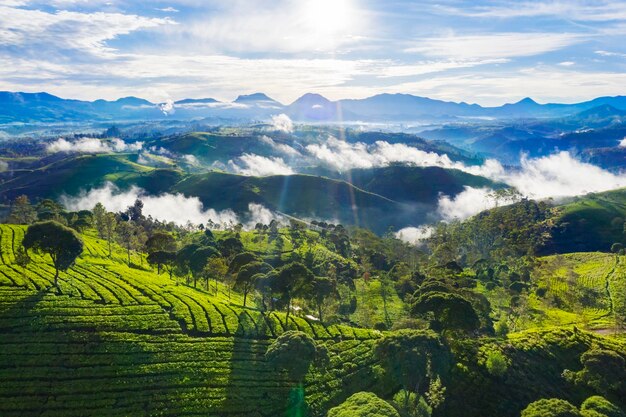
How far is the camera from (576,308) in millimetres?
120438

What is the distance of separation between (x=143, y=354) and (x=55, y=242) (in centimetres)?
3170

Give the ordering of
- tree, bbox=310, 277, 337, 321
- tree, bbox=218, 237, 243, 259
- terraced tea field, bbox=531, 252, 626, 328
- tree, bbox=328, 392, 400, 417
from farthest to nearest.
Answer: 1. tree, bbox=218, 237, 243, 259
2. terraced tea field, bbox=531, 252, 626, 328
3. tree, bbox=310, 277, 337, 321
4. tree, bbox=328, 392, 400, 417

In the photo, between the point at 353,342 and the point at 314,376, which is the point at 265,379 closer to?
the point at 314,376

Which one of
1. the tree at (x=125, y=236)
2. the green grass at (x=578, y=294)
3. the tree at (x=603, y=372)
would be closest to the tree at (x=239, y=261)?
the tree at (x=125, y=236)

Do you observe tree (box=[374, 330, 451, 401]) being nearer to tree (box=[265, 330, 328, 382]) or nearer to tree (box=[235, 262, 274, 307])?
tree (box=[265, 330, 328, 382])

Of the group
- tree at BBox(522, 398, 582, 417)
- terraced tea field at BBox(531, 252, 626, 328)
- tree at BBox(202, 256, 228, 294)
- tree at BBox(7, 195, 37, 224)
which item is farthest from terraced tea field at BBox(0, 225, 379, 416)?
tree at BBox(7, 195, 37, 224)

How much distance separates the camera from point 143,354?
58.5 meters

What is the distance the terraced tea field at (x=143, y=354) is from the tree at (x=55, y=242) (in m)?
4.37

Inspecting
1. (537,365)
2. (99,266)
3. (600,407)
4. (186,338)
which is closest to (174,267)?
(99,266)

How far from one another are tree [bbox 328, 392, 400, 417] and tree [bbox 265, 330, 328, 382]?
9618 mm

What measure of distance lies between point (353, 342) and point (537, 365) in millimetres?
29873

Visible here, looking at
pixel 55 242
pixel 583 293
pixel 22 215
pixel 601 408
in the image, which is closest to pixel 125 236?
pixel 22 215

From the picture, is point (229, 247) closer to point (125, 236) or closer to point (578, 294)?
point (125, 236)

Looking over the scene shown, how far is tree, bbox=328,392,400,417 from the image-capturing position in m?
44.0
